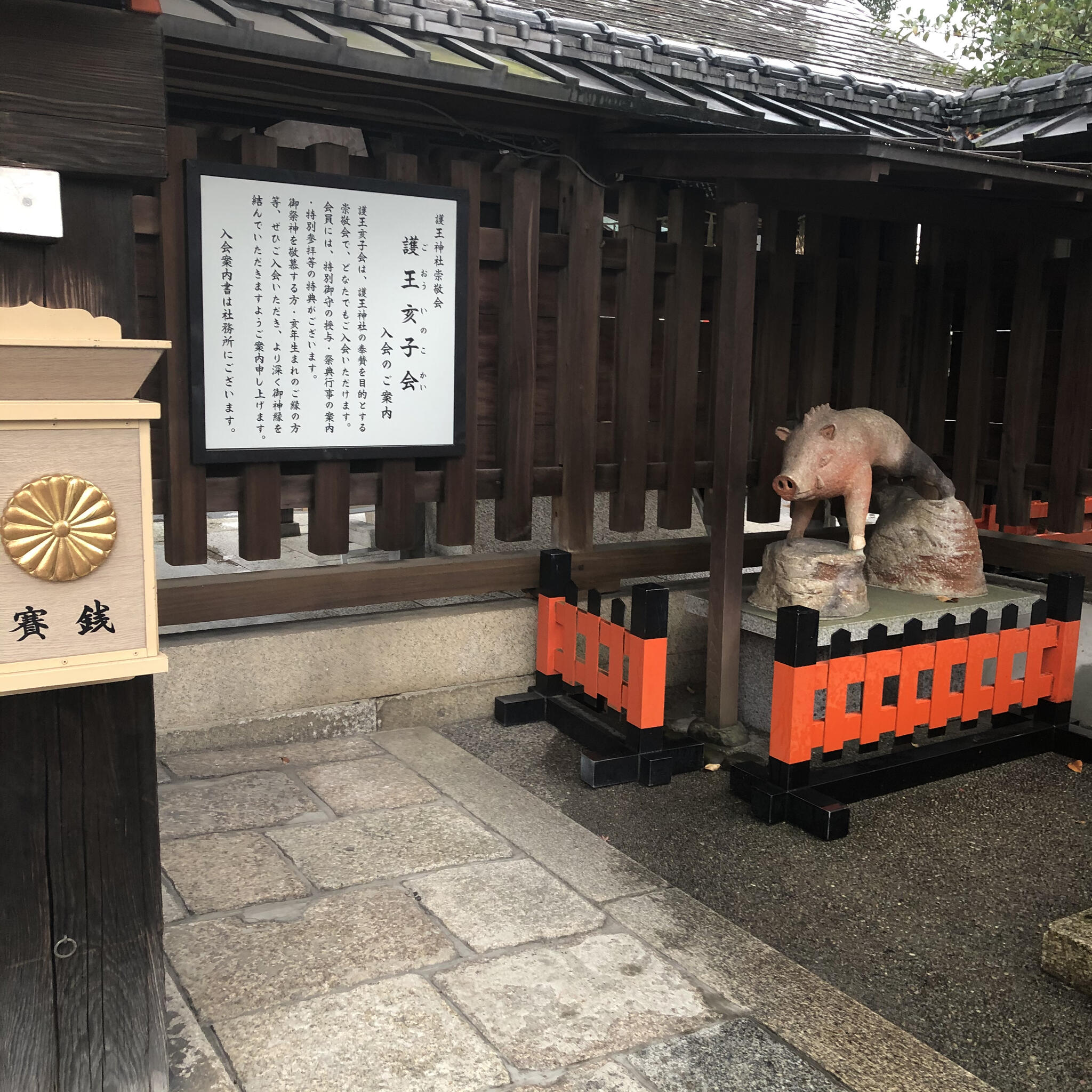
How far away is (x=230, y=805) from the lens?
4781mm

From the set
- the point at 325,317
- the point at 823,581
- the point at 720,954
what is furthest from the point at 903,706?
the point at 325,317

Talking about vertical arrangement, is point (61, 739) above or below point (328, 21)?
below

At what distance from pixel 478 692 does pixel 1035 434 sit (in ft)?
14.1

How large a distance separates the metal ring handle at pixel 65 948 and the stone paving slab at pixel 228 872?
128cm

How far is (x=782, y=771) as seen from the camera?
15.8ft

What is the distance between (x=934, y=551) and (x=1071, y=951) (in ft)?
10.3

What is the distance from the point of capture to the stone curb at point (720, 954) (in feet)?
10.1

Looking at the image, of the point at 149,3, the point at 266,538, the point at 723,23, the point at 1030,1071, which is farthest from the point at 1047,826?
the point at 723,23

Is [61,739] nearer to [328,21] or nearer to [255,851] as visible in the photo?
[255,851]

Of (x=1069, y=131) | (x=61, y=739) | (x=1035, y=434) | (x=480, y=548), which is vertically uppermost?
(x=1069, y=131)

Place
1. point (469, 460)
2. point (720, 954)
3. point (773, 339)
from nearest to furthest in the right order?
point (720, 954) < point (469, 460) < point (773, 339)

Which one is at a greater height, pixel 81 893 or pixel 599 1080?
pixel 81 893

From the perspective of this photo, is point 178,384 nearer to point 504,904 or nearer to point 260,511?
point 260,511

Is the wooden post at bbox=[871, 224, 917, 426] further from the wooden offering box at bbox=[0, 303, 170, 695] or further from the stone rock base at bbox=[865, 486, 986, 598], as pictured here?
the wooden offering box at bbox=[0, 303, 170, 695]
